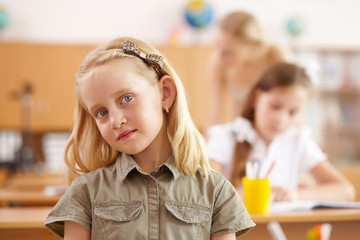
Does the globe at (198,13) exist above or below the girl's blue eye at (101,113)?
above

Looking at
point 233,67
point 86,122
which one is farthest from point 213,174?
point 233,67

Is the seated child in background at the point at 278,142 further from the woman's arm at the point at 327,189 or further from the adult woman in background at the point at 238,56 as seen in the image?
the adult woman in background at the point at 238,56

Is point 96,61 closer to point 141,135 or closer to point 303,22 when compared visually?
point 141,135

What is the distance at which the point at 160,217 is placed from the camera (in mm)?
1069

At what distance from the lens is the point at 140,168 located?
3.65ft

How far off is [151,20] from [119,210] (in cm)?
479

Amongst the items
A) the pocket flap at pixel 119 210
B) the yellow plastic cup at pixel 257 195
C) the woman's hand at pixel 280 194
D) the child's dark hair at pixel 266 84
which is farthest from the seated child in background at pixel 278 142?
the pocket flap at pixel 119 210

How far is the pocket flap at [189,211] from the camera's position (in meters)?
1.07

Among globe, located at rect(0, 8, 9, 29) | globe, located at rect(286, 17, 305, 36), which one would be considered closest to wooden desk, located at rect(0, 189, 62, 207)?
globe, located at rect(0, 8, 9, 29)

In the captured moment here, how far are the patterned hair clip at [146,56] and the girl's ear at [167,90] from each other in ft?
0.08

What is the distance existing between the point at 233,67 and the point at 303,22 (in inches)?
123

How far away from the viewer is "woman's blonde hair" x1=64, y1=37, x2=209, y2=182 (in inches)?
43.7

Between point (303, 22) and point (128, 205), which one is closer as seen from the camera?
point (128, 205)

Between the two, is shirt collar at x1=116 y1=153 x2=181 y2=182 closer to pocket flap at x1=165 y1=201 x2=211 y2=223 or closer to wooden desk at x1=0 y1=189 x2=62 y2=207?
pocket flap at x1=165 y1=201 x2=211 y2=223
